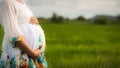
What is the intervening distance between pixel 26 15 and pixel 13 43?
0.21 metres

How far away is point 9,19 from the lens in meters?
3.04

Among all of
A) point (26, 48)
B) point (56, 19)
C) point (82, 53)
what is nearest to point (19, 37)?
point (26, 48)

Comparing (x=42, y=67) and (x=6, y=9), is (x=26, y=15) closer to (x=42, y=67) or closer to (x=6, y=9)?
(x=6, y=9)

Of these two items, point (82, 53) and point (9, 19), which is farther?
point (82, 53)

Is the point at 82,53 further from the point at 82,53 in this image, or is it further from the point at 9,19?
the point at 9,19

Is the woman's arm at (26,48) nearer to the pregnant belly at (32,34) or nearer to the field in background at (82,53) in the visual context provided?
the pregnant belly at (32,34)

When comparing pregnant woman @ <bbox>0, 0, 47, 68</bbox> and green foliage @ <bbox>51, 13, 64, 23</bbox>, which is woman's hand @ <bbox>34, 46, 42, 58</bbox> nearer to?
pregnant woman @ <bbox>0, 0, 47, 68</bbox>

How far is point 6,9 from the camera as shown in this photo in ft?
10.00

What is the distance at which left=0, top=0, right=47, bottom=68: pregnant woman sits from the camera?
10.0 feet

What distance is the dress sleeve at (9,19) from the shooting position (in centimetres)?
304

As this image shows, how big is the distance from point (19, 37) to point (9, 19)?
14 centimetres

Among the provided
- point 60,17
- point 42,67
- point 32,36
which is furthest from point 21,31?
point 60,17

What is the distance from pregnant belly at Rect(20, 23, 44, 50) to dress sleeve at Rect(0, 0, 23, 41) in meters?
0.09

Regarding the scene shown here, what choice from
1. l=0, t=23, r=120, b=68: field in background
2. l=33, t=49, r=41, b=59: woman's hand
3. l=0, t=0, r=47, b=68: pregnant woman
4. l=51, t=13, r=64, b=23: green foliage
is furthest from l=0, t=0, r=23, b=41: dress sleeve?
l=51, t=13, r=64, b=23: green foliage
